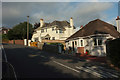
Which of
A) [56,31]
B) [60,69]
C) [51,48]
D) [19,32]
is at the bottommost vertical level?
[60,69]

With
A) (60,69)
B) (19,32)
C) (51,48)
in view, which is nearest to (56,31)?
(51,48)

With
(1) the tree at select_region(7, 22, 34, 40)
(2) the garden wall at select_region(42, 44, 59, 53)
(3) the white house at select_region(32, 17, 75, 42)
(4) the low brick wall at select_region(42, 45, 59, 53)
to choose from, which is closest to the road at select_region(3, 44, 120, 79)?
(2) the garden wall at select_region(42, 44, 59, 53)

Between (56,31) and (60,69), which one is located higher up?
(56,31)

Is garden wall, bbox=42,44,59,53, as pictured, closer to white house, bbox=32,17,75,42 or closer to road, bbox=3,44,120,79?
road, bbox=3,44,120,79

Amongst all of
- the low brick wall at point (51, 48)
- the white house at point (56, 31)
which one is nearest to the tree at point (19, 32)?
the white house at point (56, 31)

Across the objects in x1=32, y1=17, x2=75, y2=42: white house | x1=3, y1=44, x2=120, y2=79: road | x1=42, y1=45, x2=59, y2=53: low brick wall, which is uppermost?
x1=32, y1=17, x2=75, y2=42: white house

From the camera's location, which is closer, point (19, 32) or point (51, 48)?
point (51, 48)

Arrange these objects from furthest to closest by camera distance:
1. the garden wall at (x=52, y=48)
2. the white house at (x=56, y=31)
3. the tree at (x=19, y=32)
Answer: the tree at (x=19, y=32) < the white house at (x=56, y=31) < the garden wall at (x=52, y=48)

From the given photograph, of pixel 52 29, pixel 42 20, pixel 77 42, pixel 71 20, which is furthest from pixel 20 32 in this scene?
pixel 77 42

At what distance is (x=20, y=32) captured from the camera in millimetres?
59594

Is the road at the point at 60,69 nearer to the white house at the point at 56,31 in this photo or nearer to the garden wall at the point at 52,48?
the garden wall at the point at 52,48

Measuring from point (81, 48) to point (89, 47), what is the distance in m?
1.63

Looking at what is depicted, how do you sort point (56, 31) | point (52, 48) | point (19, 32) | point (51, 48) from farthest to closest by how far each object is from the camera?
point (19, 32) < point (56, 31) < point (51, 48) < point (52, 48)

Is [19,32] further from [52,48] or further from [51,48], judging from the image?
[52,48]
